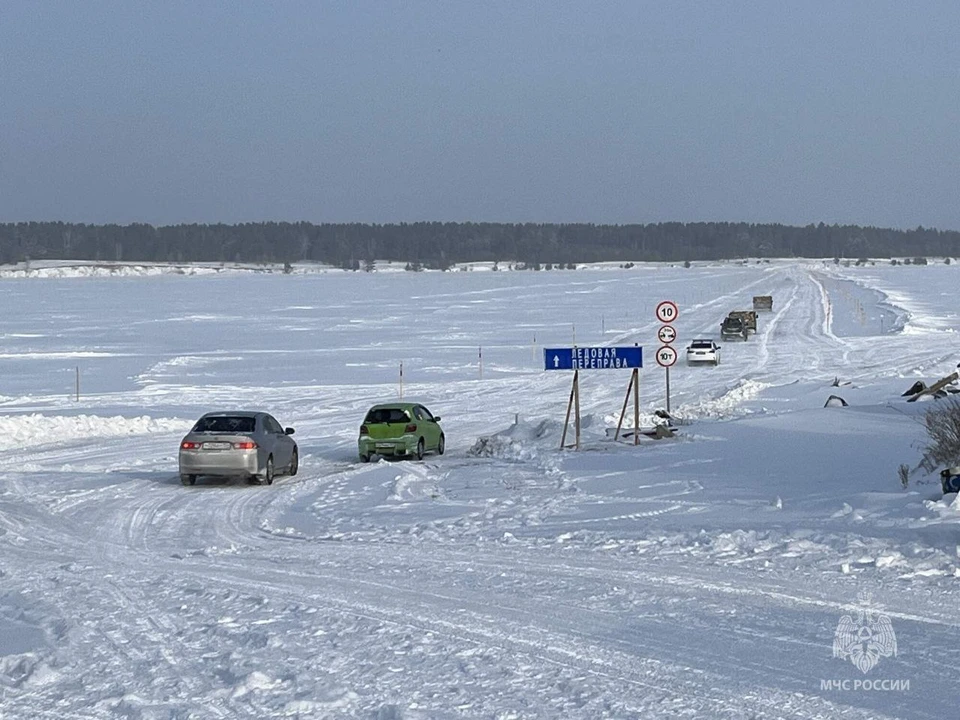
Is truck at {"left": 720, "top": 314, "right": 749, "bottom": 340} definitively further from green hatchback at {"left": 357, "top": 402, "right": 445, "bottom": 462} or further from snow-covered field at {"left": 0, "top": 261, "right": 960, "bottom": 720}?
green hatchback at {"left": 357, "top": 402, "right": 445, "bottom": 462}

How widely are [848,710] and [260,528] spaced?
10.3m

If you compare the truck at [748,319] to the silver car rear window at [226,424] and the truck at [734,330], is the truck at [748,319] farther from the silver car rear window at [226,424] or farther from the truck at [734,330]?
the silver car rear window at [226,424]

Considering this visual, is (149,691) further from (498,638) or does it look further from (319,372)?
(319,372)

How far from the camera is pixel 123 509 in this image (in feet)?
59.9

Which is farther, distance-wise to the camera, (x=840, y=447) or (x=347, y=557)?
(x=840, y=447)

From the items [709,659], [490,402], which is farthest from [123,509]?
[490,402]

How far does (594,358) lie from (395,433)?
14.5 ft

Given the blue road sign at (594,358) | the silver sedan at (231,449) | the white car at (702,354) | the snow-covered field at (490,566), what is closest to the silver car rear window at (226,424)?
the silver sedan at (231,449)

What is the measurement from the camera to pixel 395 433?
2492cm

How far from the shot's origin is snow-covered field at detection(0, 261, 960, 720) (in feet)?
25.9

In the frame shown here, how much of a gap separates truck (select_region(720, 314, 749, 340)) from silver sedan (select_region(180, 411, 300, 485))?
4124cm

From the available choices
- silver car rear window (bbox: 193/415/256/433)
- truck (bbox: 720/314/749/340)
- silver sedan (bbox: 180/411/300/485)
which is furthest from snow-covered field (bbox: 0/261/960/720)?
truck (bbox: 720/314/749/340)

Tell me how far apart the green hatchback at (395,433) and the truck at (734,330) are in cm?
3718

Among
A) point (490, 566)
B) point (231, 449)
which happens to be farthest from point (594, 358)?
point (490, 566)
